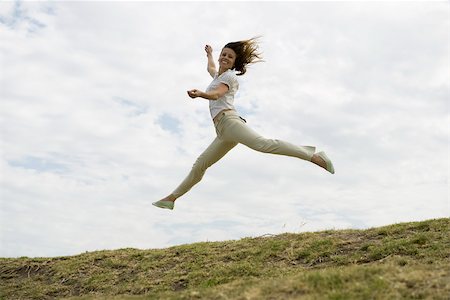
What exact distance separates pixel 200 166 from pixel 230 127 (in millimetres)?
878

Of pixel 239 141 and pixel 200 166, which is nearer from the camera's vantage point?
pixel 239 141

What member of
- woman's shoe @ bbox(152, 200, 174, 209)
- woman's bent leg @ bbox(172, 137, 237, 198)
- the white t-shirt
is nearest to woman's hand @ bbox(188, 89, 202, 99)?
the white t-shirt

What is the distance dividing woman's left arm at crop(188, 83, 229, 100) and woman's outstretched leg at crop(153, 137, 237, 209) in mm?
761

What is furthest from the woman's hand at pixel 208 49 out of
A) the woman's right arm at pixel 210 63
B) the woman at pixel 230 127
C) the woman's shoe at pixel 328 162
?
the woman's shoe at pixel 328 162

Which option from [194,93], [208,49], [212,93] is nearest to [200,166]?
[212,93]

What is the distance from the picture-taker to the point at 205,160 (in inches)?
329

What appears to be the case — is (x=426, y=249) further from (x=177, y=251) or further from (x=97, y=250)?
(x=97, y=250)

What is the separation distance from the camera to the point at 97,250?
11727 mm

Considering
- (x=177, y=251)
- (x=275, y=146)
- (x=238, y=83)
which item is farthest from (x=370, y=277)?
(x=177, y=251)

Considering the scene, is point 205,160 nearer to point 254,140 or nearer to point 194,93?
point 254,140

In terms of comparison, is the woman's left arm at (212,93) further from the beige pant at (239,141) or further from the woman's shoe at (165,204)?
the woman's shoe at (165,204)

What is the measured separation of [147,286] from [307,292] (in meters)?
4.02

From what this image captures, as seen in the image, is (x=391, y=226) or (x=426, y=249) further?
(x=391, y=226)

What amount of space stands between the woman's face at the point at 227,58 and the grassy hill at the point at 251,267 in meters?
3.10
